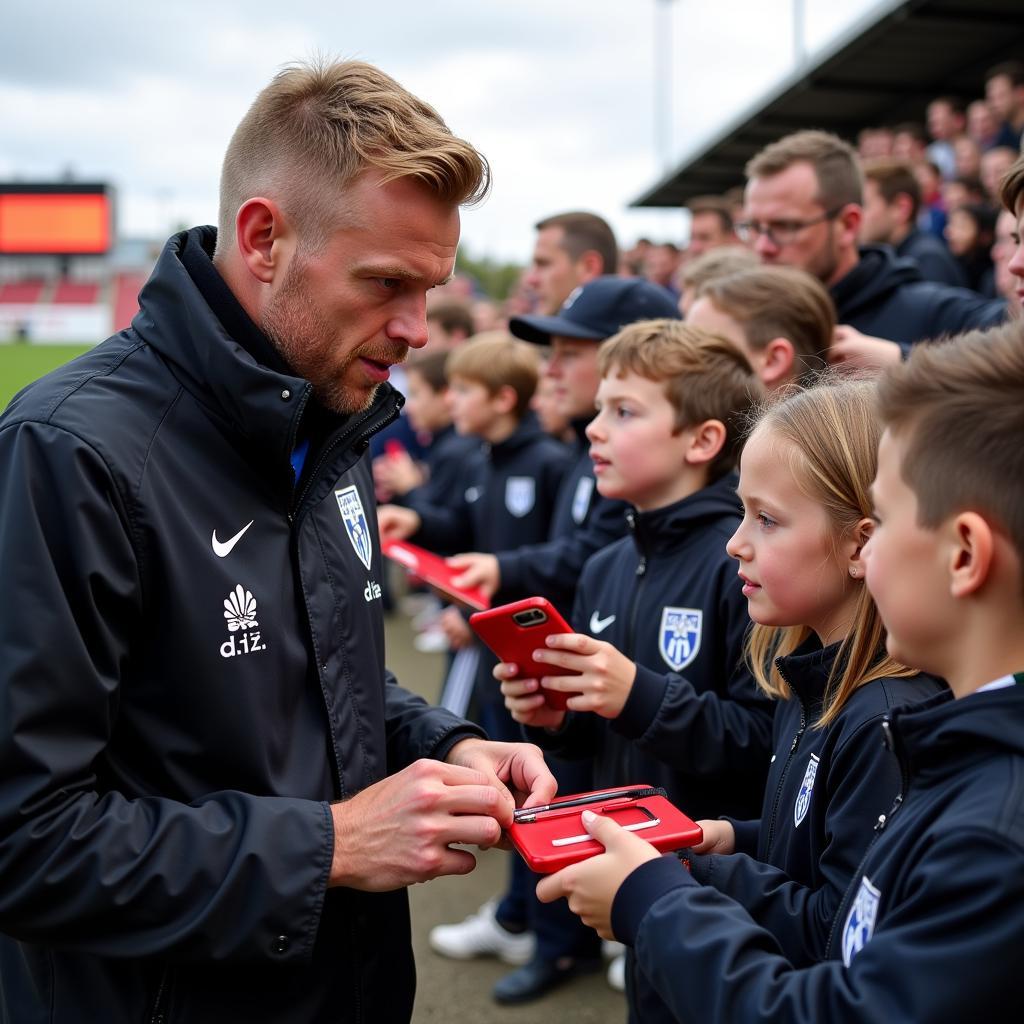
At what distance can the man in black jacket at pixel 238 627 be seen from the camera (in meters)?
1.50

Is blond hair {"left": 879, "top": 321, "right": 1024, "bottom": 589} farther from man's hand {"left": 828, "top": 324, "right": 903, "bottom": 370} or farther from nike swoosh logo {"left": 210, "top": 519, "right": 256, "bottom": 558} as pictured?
man's hand {"left": 828, "top": 324, "right": 903, "bottom": 370}

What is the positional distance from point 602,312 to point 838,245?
1.21 metres

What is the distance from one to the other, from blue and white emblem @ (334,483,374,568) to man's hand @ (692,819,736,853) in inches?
32.9

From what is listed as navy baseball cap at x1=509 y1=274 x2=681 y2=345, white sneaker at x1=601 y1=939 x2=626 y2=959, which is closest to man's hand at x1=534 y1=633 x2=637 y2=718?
navy baseball cap at x1=509 y1=274 x2=681 y2=345

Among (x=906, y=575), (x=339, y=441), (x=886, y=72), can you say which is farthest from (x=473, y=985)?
(x=886, y=72)

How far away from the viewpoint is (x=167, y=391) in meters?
1.73

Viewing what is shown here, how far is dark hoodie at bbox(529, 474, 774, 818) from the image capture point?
7.84 feet

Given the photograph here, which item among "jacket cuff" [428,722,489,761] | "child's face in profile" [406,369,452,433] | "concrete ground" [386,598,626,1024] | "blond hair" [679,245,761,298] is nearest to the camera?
"jacket cuff" [428,722,489,761]

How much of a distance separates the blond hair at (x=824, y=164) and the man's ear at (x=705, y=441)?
77.5 inches

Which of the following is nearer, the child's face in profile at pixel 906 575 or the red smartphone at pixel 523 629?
the child's face in profile at pixel 906 575

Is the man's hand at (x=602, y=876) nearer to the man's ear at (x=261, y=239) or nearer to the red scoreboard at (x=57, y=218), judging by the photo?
the man's ear at (x=261, y=239)

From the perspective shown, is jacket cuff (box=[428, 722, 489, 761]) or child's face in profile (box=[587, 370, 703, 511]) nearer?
jacket cuff (box=[428, 722, 489, 761])

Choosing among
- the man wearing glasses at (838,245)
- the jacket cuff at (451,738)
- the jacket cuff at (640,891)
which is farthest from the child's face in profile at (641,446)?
the man wearing glasses at (838,245)

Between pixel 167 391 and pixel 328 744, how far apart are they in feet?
2.14
